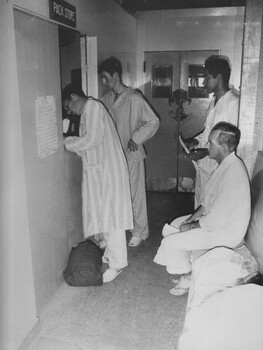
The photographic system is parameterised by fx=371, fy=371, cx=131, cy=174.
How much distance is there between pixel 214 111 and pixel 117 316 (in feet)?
7.18

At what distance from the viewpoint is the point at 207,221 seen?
285 centimetres

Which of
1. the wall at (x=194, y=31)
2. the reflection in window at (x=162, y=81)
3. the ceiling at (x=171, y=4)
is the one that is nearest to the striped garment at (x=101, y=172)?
the ceiling at (x=171, y=4)

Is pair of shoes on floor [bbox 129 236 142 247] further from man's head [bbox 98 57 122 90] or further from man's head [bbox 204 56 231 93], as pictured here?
man's head [bbox 204 56 231 93]

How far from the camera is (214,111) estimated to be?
379cm

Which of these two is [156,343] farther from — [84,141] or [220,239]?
[84,141]

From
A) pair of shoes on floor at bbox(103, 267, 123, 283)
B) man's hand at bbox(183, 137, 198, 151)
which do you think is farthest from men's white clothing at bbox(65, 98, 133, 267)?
man's hand at bbox(183, 137, 198, 151)

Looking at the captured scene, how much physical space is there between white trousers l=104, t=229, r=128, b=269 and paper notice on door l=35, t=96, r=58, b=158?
0.96 m

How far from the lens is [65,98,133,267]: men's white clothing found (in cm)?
315

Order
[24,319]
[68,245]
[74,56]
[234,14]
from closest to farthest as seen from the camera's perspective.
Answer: [24,319] < [68,245] < [74,56] < [234,14]

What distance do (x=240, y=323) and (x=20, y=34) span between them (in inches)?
82.6

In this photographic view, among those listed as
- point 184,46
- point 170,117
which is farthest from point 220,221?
point 184,46

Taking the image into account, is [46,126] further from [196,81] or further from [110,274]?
[196,81]

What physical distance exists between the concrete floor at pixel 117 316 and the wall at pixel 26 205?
138 millimetres

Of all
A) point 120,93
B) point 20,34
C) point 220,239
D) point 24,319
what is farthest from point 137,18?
point 24,319
